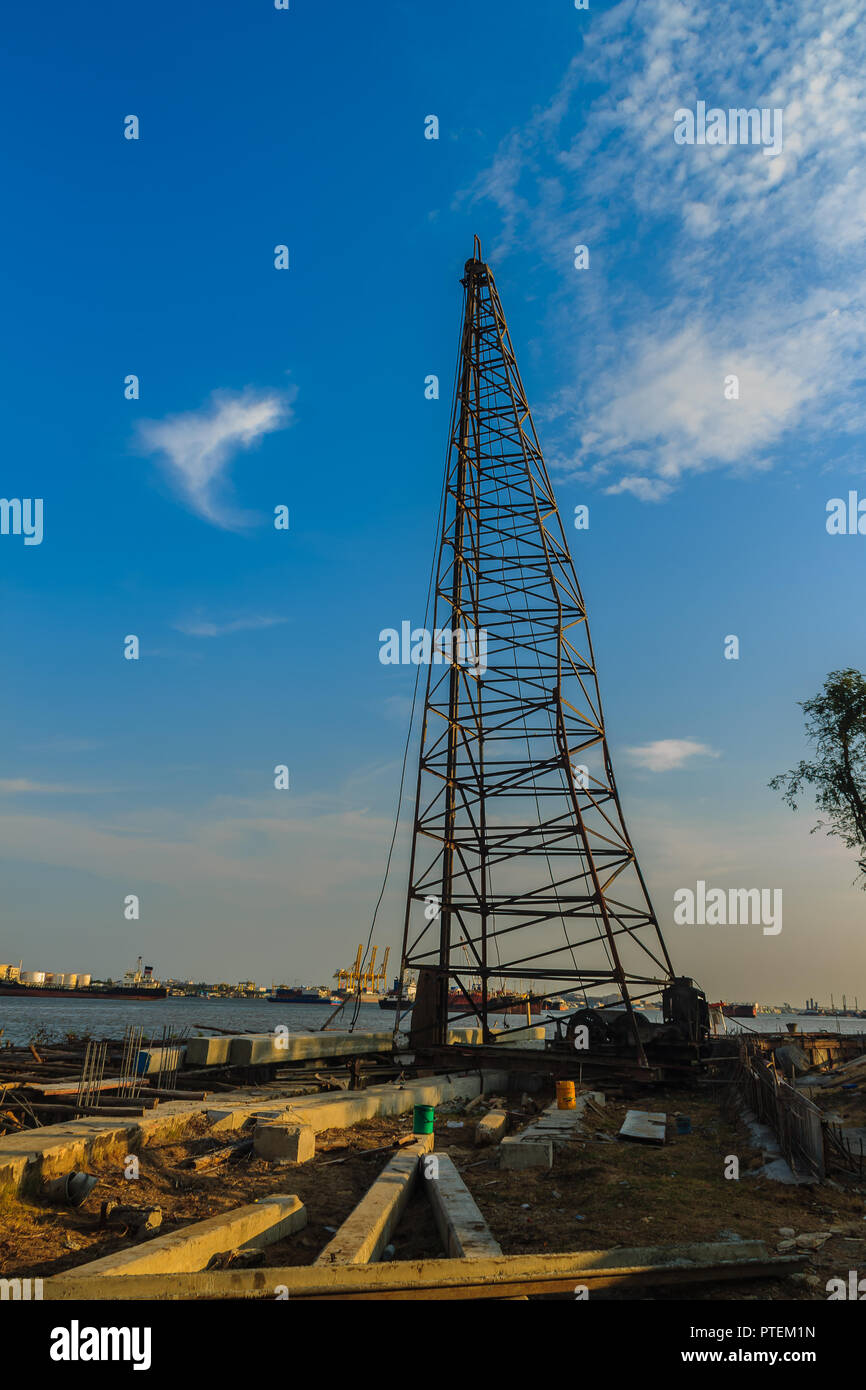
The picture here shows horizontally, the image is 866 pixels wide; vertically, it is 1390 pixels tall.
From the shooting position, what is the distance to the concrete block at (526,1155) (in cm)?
1055

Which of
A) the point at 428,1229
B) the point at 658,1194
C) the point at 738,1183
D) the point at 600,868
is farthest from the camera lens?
the point at 600,868

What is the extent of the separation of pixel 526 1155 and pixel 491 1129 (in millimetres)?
2566

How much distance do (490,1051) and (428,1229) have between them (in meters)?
14.9

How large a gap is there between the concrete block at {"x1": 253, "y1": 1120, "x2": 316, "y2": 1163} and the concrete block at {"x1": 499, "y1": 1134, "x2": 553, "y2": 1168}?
98.5 inches

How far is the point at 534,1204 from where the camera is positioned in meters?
8.70

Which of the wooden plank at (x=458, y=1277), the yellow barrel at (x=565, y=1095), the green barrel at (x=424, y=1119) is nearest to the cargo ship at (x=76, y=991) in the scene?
the yellow barrel at (x=565, y=1095)


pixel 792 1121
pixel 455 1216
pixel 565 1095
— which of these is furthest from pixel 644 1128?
pixel 455 1216

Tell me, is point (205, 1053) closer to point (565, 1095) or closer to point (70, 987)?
point (565, 1095)

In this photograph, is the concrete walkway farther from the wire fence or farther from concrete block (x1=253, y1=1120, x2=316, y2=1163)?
the wire fence

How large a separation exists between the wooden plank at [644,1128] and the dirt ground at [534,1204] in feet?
1.51

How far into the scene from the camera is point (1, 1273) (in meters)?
5.95
